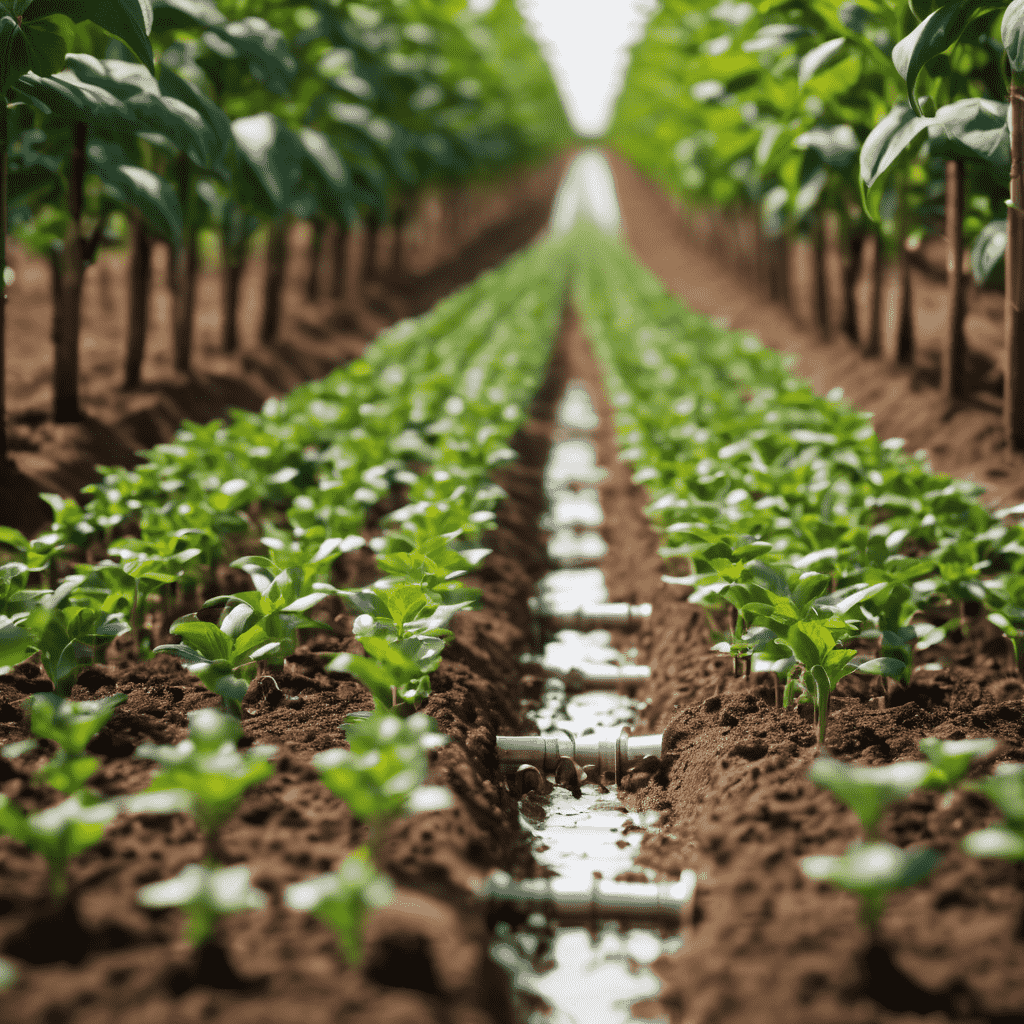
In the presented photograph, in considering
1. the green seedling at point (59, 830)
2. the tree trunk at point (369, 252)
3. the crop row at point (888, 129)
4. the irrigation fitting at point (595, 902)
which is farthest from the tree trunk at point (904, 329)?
the tree trunk at point (369, 252)

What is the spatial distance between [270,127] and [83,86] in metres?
1.83

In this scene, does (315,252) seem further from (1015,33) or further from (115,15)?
(1015,33)

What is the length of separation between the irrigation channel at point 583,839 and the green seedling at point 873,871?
1.89 ft

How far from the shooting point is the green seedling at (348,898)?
5.92 ft

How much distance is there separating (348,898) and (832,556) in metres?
2.13

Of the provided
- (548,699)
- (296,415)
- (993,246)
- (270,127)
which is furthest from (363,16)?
(548,699)

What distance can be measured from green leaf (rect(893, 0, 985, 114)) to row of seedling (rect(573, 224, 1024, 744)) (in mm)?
1610

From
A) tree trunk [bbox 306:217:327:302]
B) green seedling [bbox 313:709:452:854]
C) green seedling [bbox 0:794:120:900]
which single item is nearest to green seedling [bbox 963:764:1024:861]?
green seedling [bbox 313:709:452:854]

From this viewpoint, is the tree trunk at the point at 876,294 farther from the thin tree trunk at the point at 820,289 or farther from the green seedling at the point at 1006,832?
the green seedling at the point at 1006,832

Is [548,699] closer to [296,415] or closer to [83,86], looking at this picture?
[296,415]

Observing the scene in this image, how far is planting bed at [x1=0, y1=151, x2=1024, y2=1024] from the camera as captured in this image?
1847 millimetres

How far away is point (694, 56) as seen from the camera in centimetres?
1241

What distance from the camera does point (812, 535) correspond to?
12.5 feet

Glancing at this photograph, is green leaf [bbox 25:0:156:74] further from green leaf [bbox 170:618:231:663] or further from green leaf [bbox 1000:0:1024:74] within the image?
green leaf [bbox 1000:0:1024:74]
